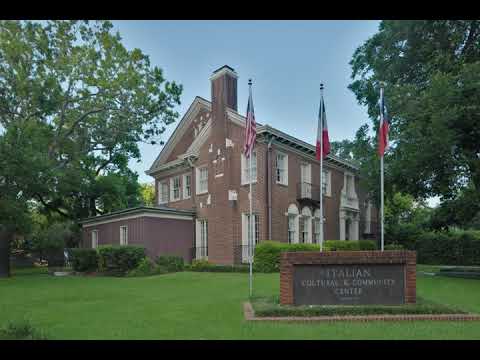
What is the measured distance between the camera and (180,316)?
8.41 meters

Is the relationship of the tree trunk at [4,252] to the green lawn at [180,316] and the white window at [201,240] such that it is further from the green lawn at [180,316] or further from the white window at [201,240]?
the white window at [201,240]

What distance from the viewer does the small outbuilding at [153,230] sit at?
22.4 m

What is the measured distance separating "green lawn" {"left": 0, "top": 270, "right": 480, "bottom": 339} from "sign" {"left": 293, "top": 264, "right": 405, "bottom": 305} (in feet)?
4.04

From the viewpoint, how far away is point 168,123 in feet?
85.7

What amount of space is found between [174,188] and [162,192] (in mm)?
1665

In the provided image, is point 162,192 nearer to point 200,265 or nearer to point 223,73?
point 200,265

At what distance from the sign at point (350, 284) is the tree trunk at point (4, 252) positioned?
19.8 metres

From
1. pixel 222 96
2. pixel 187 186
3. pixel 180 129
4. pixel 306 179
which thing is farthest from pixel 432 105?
pixel 180 129

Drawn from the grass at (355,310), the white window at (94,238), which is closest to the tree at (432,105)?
the grass at (355,310)

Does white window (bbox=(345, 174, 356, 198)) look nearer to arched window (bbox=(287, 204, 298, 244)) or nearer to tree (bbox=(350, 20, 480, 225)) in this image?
arched window (bbox=(287, 204, 298, 244))

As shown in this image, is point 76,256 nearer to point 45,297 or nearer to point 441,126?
point 45,297

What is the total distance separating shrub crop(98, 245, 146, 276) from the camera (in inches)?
788

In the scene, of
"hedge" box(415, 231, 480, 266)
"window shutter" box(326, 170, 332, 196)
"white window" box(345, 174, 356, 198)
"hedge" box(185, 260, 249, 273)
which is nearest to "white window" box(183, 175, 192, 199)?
"hedge" box(185, 260, 249, 273)
